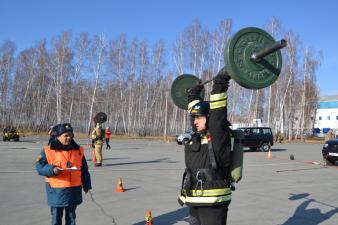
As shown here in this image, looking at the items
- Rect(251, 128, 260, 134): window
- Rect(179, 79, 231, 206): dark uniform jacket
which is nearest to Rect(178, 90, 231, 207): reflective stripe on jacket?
Rect(179, 79, 231, 206): dark uniform jacket

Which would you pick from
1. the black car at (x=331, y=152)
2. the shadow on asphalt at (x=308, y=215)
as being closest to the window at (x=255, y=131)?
the black car at (x=331, y=152)

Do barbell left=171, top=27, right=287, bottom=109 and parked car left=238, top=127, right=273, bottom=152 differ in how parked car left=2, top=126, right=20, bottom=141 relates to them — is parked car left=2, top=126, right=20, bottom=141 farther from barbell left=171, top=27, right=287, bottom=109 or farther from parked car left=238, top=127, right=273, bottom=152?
barbell left=171, top=27, right=287, bottom=109

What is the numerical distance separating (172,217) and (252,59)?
13.3 ft

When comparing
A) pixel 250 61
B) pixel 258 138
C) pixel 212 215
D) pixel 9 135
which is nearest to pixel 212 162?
pixel 212 215

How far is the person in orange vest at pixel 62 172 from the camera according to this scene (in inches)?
200

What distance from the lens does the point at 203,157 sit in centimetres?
380

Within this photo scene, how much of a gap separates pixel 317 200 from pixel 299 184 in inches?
99.8

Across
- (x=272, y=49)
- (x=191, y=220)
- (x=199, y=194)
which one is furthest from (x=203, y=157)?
(x=272, y=49)

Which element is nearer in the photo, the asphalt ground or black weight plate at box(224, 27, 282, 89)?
black weight plate at box(224, 27, 282, 89)

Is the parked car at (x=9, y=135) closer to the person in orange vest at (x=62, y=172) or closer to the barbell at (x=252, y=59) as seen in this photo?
the person in orange vest at (x=62, y=172)

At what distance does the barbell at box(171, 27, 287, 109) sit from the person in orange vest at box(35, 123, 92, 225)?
2479mm

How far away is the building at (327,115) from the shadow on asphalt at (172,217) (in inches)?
3603

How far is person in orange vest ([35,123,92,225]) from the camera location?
16.7ft

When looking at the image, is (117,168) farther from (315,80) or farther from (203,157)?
(315,80)
